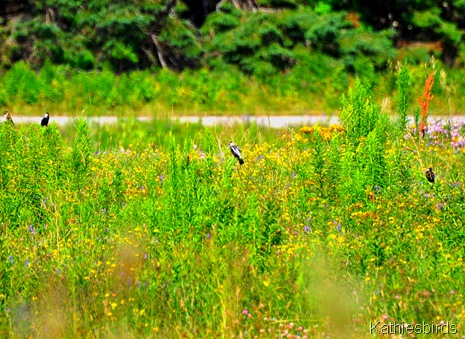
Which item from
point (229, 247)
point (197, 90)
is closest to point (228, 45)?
point (197, 90)

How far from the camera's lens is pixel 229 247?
4.83 metres

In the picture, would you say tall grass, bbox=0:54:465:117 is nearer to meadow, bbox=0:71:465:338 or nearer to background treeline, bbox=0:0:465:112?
background treeline, bbox=0:0:465:112

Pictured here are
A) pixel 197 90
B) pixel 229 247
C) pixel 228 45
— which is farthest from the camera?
pixel 228 45

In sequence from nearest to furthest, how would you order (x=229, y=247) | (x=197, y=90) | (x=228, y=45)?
(x=229, y=247)
(x=197, y=90)
(x=228, y=45)

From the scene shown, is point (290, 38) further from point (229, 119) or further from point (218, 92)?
point (229, 119)

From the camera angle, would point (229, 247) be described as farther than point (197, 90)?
No

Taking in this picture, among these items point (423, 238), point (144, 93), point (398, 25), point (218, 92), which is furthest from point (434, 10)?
point (423, 238)

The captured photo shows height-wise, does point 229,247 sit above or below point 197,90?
below

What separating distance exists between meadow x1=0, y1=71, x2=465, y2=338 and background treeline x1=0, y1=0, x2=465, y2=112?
8.71m

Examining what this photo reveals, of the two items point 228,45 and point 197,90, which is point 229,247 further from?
point 228,45

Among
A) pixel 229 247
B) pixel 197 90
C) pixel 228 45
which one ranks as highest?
pixel 228 45

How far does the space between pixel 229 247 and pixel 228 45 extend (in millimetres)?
11610

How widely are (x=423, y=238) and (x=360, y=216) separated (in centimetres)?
42

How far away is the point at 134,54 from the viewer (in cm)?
1677
